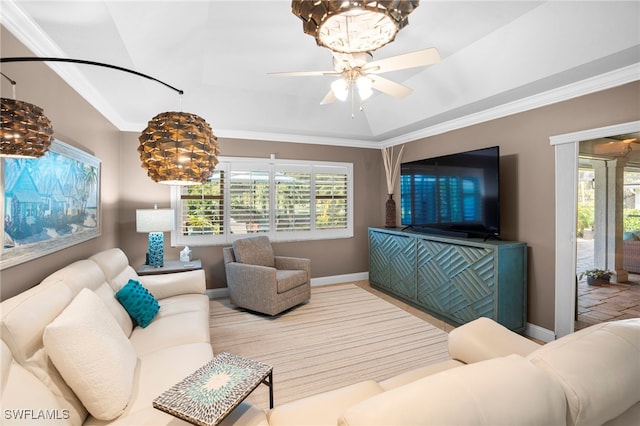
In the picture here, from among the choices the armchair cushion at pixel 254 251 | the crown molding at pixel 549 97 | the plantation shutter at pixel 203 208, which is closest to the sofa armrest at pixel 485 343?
the crown molding at pixel 549 97

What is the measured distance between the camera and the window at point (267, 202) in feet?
14.6

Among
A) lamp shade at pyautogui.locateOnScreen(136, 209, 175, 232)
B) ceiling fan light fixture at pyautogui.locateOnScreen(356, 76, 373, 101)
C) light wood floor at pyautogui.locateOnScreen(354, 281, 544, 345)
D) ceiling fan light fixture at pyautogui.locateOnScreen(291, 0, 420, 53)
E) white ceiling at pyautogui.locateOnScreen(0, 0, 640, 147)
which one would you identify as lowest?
light wood floor at pyautogui.locateOnScreen(354, 281, 544, 345)

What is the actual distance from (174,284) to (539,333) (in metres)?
3.87

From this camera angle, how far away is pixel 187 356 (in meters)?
1.85

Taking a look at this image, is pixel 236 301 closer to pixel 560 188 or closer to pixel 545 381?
pixel 545 381

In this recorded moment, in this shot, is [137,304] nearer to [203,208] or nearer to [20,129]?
[20,129]

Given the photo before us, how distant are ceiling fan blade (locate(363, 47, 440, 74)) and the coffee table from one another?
6.11 feet

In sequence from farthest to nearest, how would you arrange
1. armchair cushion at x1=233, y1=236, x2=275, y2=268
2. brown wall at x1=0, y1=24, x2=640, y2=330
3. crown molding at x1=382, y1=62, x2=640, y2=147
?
armchair cushion at x1=233, y1=236, x2=275, y2=268, crown molding at x1=382, y1=62, x2=640, y2=147, brown wall at x1=0, y1=24, x2=640, y2=330

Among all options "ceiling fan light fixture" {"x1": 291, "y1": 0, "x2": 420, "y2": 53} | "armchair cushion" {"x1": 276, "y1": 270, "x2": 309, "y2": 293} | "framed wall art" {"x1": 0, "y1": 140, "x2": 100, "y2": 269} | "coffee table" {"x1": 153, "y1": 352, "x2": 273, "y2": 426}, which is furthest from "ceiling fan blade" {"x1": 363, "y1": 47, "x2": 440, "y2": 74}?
"armchair cushion" {"x1": 276, "y1": 270, "x2": 309, "y2": 293}

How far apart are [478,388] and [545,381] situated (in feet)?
0.71

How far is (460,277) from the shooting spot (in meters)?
3.41

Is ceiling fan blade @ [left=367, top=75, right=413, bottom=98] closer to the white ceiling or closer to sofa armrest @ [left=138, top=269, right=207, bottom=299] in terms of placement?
the white ceiling

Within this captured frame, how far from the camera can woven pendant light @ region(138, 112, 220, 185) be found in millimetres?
1277

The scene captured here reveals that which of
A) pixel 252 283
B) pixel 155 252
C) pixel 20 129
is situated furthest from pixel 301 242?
pixel 20 129
